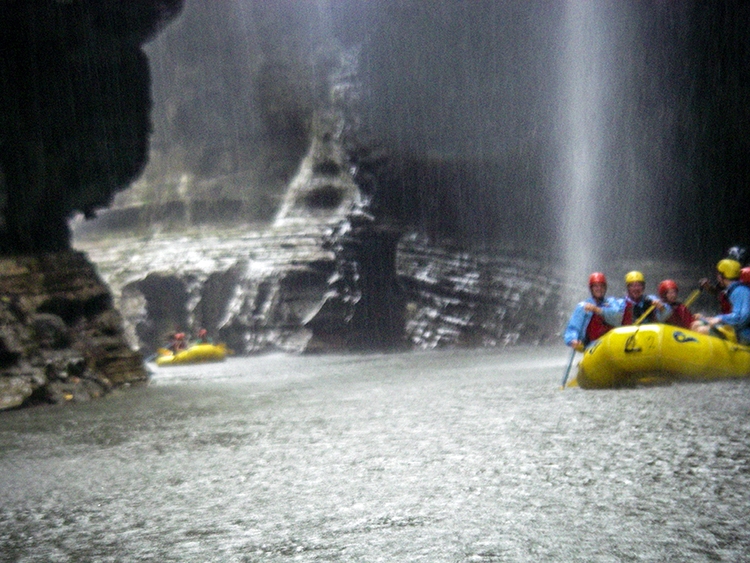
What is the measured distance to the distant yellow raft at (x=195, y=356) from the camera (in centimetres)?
2411

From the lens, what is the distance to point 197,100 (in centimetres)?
3562

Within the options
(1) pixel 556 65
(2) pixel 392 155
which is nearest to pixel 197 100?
(2) pixel 392 155

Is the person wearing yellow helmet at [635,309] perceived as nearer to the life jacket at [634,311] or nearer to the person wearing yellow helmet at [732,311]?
the life jacket at [634,311]

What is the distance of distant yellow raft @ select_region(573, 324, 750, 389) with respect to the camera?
737 centimetres

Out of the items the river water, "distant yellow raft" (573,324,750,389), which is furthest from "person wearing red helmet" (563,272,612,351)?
the river water

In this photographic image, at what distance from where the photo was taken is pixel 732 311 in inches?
316

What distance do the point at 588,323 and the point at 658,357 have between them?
1089 millimetres

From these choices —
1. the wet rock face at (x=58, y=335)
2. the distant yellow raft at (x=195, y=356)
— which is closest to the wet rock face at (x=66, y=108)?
the wet rock face at (x=58, y=335)

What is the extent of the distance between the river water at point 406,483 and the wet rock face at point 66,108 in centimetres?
808

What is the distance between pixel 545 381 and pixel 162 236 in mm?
26192

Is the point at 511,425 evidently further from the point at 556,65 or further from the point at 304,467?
the point at 556,65

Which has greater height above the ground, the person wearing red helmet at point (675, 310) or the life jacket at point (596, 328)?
the person wearing red helmet at point (675, 310)

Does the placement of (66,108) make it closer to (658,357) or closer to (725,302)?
(658,357)

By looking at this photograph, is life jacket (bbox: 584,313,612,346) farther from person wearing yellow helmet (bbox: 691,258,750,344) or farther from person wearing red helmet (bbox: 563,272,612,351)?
person wearing yellow helmet (bbox: 691,258,750,344)
